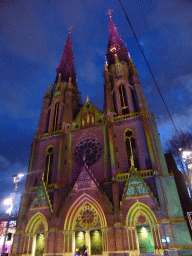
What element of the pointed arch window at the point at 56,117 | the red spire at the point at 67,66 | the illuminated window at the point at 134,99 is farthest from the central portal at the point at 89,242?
the red spire at the point at 67,66

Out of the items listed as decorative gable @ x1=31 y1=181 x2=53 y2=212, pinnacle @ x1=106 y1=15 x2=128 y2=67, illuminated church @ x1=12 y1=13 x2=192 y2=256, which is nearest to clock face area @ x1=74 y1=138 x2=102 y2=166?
illuminated church @ x1=12 y1=13 x2=192 y2=256

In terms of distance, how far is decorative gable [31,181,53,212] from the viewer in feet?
63.6

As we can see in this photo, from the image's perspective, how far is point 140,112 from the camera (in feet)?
74.4

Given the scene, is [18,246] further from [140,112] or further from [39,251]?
[140,112]

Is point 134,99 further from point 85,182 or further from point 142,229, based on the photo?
point 142,229

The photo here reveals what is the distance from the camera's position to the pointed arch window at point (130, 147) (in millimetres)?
20312

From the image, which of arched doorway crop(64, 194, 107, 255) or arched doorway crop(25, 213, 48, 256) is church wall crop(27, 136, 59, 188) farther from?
arched doorway crop(64, 194, 107, 255)

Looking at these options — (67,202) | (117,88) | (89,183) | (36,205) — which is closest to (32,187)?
(36,205)

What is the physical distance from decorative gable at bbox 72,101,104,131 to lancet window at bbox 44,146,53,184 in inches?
174

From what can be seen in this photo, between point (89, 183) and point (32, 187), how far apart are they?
7.32 metres

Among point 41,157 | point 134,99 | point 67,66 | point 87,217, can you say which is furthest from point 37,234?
point 67,66

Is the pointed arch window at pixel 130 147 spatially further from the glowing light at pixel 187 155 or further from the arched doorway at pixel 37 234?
the arched doorway at pixel 37 234

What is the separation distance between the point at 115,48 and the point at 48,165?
24703 millimetres

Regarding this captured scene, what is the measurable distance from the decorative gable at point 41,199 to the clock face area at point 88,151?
4.92m
